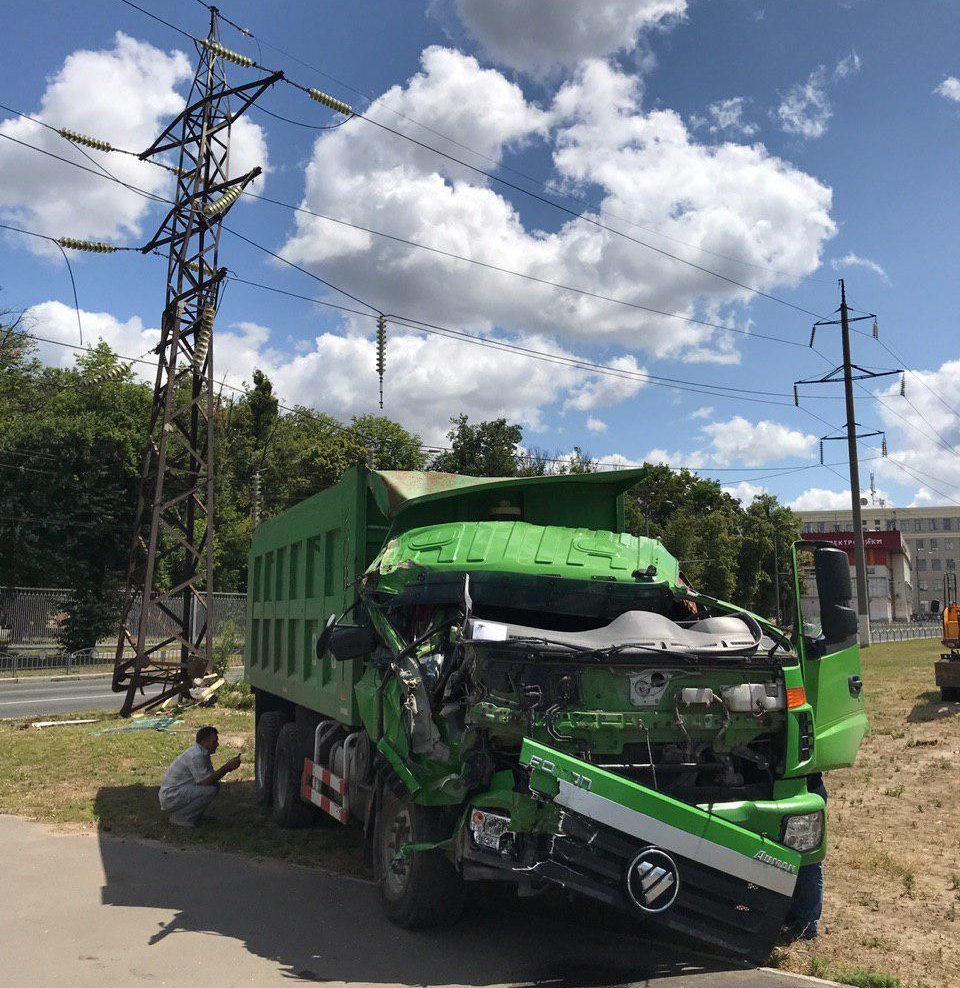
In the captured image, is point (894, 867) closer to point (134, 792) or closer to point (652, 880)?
Result: point (652, 880)

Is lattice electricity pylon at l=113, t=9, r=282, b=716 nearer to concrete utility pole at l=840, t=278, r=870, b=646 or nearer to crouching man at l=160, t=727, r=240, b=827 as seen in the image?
crouching man at l=160, t=727, r=240, b=827

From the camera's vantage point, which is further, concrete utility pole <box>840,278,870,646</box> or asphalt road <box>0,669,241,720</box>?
concrete utility pole <box>840,278,870,646</box>

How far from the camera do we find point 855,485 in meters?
29.2

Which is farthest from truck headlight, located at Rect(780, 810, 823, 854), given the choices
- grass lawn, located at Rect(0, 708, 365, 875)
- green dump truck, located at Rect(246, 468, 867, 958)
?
grass lawn, located at Rect(0, 708, 365, 875)

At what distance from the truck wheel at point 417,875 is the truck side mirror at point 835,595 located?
2410mm

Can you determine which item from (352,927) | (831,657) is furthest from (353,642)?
(831,657)

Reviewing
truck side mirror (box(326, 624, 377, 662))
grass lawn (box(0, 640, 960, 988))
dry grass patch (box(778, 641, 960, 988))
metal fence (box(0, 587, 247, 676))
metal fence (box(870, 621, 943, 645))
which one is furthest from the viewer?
metal fence (box(870, 621, 943, 645))

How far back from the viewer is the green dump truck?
4254 millimetres

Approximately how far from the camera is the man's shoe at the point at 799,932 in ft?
17.0

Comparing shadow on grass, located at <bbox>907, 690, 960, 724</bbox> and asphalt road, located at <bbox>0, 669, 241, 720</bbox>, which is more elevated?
shadow on grass, located at <bbox>907, 690, 960, 724</bbox>

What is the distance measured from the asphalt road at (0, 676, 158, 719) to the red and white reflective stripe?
1162 cm

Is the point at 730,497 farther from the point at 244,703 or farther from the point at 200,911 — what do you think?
the point at 200,911

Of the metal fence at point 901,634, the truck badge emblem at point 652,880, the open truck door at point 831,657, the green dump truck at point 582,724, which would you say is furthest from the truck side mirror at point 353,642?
the metal fence at point 901,634

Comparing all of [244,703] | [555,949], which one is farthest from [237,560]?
[555,949]
